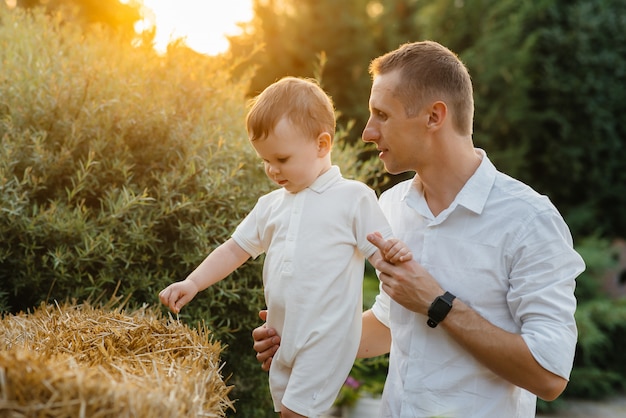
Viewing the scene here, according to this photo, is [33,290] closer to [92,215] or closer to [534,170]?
[92,215]

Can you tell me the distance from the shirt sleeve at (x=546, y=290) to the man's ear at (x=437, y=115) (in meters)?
0.46

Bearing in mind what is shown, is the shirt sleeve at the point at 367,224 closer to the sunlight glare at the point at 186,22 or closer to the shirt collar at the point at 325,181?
the shirt collar at the point at 325,181

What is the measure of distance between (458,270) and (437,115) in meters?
0.53

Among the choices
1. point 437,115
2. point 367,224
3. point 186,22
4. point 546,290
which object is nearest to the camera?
point 546,290

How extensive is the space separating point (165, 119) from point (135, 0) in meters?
1.82

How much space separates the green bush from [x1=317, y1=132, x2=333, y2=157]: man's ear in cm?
83

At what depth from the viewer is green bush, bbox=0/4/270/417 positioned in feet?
9.62

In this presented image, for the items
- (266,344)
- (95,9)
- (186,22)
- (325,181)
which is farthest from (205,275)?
(95,9)

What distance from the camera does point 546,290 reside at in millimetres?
2100

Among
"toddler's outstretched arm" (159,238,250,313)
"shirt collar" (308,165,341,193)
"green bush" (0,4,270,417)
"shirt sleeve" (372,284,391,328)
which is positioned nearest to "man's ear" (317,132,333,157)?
"shirt collar" (308,165,341,193)

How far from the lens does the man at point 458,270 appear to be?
2125 millimetres

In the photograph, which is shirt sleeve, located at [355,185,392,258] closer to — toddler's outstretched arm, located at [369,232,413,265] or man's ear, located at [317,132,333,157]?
toddler's outstretched arm, located at [369,232,413,265]

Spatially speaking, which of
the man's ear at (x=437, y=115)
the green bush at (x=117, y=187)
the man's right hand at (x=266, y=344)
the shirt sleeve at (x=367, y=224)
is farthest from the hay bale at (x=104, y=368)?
the man's ear at (x=437, y=115)

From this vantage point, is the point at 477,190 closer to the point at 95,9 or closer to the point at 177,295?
the point at 177,295
